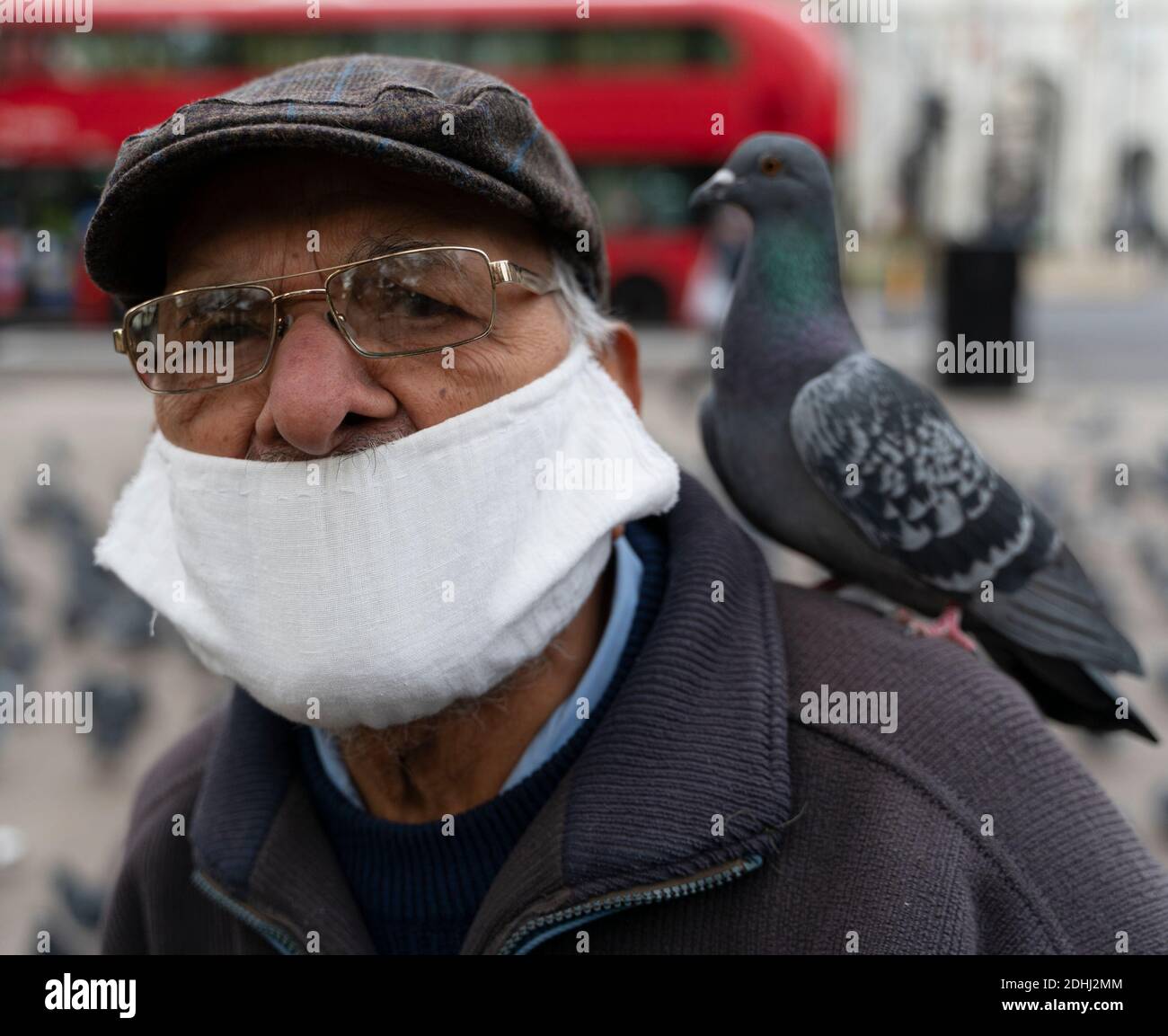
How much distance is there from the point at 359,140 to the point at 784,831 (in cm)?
107

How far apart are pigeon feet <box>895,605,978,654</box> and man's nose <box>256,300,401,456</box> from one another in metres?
0.97

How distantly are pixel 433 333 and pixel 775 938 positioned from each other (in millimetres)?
948

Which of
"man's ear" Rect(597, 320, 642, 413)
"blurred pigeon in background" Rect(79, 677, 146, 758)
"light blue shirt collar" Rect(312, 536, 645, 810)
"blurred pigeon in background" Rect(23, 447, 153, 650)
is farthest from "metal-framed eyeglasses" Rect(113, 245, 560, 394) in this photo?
"blurred pigeon in background" Rect(23, 447, 153, 650)

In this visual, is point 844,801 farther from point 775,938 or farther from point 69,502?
point 69,502

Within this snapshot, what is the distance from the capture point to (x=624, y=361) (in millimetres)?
2121

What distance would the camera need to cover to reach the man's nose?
1.64m

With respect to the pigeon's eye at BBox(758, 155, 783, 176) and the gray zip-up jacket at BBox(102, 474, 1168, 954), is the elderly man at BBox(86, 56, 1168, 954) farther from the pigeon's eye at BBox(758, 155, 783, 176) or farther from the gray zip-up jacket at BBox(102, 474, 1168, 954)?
the pigeon's eye at BBox(758, 155, 783, 176)

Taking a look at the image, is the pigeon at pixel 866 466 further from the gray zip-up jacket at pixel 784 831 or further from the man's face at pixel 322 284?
the man's face at pixel 322 284

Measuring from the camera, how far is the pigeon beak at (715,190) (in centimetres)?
227

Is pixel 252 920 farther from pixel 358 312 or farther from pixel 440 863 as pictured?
pixel 358 312

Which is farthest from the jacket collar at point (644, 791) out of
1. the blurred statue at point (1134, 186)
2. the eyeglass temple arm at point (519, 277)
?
the blurred statue at point (1134, 186)

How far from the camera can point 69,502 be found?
28.2 ft

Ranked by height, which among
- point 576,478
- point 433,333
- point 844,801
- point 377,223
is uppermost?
point 377,223
